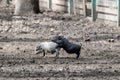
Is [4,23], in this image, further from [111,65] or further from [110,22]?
[111,65]

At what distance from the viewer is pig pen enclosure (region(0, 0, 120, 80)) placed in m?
7.83

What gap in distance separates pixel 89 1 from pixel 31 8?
6.74 feet

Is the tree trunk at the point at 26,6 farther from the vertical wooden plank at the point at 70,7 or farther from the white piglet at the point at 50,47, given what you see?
the white piglet at the point at 50,47

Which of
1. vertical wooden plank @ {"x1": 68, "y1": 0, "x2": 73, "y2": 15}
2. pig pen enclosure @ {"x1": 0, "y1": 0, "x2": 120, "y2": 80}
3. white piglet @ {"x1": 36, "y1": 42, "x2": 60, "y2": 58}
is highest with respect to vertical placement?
vertical wooden plank @ {"x1": 68, "y1": 0, "x2": 73, "y2": 15}

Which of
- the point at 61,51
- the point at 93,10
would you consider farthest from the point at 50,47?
the point at 93,10

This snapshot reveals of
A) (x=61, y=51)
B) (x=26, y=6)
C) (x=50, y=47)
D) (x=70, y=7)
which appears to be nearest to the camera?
(x=50, y=47)

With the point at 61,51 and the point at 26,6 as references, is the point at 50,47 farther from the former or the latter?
the point at 26,6

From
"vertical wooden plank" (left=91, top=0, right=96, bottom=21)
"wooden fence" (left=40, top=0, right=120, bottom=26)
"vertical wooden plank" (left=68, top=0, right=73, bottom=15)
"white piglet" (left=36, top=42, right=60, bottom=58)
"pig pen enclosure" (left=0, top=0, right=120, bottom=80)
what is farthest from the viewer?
"vertical wooden plank" (left=68, top=0, right=73, bottom=15)

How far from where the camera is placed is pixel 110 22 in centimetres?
1423

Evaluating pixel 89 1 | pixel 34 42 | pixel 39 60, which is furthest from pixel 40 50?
pixel 89 1

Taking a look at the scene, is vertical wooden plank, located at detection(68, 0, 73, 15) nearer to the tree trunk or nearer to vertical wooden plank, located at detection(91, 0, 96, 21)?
the tree trunk

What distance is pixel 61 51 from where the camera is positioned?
9781 millimetres

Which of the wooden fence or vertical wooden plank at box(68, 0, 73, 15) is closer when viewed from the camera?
the wooden fence

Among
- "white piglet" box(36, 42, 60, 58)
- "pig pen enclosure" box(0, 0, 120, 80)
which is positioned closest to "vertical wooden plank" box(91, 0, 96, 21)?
"pig pen enclosure" box(0, 0, 120, 80)
